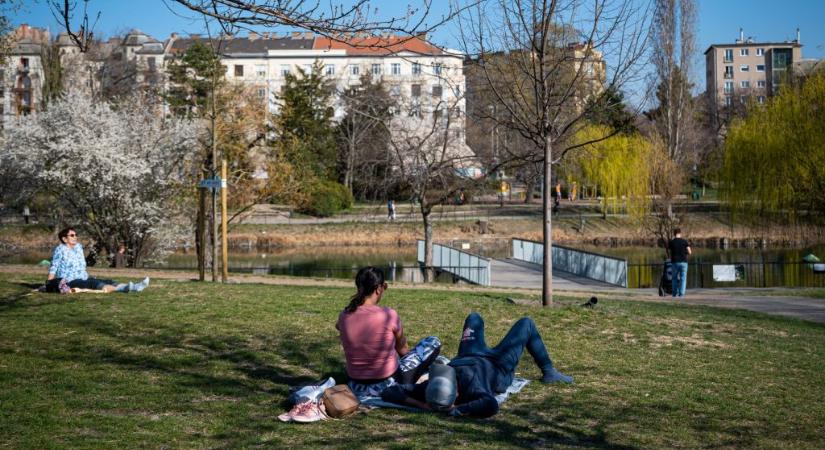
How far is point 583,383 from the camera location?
8.44 m

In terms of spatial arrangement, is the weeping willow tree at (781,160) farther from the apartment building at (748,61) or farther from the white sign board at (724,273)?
the apartment building at (748,61)

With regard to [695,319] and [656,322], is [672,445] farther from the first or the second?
[695,319]

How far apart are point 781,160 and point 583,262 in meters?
16.4

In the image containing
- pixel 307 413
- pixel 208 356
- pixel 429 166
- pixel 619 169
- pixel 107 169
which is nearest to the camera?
pixel 307 413

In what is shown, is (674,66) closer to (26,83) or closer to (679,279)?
(679,279)

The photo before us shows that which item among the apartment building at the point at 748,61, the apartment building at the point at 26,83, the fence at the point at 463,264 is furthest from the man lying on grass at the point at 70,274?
the apartment building at the point at 748,61

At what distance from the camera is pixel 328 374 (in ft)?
28.0

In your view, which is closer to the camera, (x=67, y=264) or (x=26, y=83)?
(x=67, y=264)

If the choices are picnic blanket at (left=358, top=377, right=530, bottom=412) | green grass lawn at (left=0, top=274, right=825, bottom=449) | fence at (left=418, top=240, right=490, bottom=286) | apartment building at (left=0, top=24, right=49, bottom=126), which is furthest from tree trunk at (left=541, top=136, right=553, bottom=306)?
apartment building at (left=0, top=24, right=49, bottom=126)

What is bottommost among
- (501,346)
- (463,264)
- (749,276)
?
(749,276)

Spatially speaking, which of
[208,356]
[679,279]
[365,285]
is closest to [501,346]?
[365,285]

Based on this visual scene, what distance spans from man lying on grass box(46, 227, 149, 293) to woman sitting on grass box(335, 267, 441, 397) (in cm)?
764

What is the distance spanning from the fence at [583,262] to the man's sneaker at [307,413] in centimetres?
1976

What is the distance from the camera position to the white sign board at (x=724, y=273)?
1139 inches
